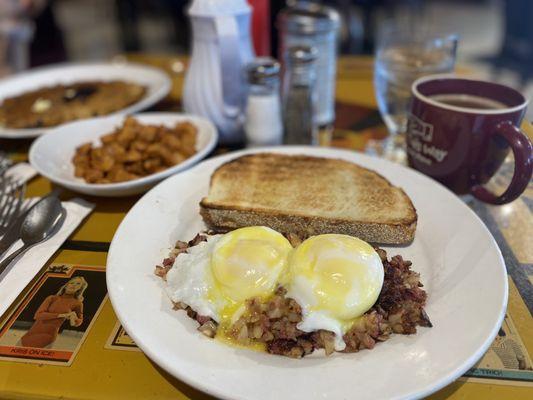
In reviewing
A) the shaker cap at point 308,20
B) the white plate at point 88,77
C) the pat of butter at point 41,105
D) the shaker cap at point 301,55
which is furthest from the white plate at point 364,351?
the white plate at point 88,77

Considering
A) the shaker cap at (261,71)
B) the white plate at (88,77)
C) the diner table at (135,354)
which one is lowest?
the diner table at (135,354)

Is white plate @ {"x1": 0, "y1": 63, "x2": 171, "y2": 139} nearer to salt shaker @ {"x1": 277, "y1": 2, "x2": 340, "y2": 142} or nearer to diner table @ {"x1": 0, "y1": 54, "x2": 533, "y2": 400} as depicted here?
salt shaker @ {"x1": 277, "y1": 2, "x2": 340, "y2": 142}

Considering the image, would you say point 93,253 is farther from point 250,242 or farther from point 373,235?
point 373,235

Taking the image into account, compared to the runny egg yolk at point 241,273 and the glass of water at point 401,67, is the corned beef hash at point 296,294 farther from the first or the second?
the glass of water at point 401,67

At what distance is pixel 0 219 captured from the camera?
1.19m

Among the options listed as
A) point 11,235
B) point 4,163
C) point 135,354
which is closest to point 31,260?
point 11,235

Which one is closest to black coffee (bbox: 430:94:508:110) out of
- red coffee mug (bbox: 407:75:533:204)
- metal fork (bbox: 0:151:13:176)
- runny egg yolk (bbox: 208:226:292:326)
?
red coffee mug (bbox: 407:75:533:204)

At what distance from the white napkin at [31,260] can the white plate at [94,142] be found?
0.07 meters

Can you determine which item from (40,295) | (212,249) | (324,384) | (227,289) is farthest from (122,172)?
(324,384)

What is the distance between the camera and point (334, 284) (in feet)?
2.65

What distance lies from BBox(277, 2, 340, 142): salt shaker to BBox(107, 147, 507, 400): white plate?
0.74 m

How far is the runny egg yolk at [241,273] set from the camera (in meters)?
0.84

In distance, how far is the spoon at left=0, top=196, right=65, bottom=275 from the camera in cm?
111

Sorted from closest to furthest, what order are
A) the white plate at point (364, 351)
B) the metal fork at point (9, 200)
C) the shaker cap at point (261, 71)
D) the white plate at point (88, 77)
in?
the white plate at point (364, 351) < the metal fork at point (9, 200) < the shaker cap at point (261, 71) < the white plate at point (88, 77)
